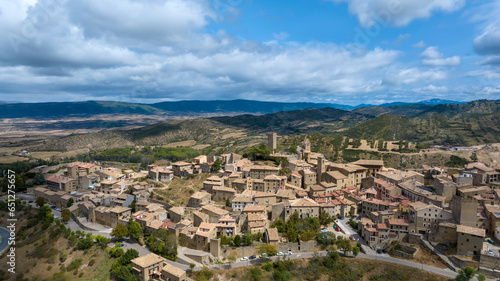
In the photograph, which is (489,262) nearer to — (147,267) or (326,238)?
(326,238)

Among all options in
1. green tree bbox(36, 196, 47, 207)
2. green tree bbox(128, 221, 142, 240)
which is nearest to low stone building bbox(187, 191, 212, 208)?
green tree bbox(128, 221, 142, 240)

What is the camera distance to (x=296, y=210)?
44.2 meters

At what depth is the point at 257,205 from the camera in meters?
45.5

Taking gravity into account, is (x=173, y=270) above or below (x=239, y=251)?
below

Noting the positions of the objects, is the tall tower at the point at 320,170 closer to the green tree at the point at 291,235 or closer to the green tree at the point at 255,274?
the green tree at the point at 291,235

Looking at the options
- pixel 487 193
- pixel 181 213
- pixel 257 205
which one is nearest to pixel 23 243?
pixel 181 213

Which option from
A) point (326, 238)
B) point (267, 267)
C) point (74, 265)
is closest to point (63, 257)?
point (74, 265)

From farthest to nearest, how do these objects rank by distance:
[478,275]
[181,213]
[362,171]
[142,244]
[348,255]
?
[362,171] < [181,213] < [142,244] < [348,255] < [478,275]

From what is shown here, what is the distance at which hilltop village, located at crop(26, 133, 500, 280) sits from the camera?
35344 mm

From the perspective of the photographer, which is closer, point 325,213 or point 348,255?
point 348,255

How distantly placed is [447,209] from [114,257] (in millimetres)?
45601

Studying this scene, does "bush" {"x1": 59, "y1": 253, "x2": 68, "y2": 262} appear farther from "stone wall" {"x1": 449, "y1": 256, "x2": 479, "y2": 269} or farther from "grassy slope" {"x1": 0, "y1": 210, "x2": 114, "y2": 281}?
"stone wall" {"x1": 449, "y1": 256, "x2": 479, "y2": 269}

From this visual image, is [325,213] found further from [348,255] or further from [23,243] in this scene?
[23,243]

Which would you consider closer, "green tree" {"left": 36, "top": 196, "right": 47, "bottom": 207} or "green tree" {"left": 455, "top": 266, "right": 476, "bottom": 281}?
"green tree" {"left": 455, "top": 266, "right": 476, "bottom": 281}
